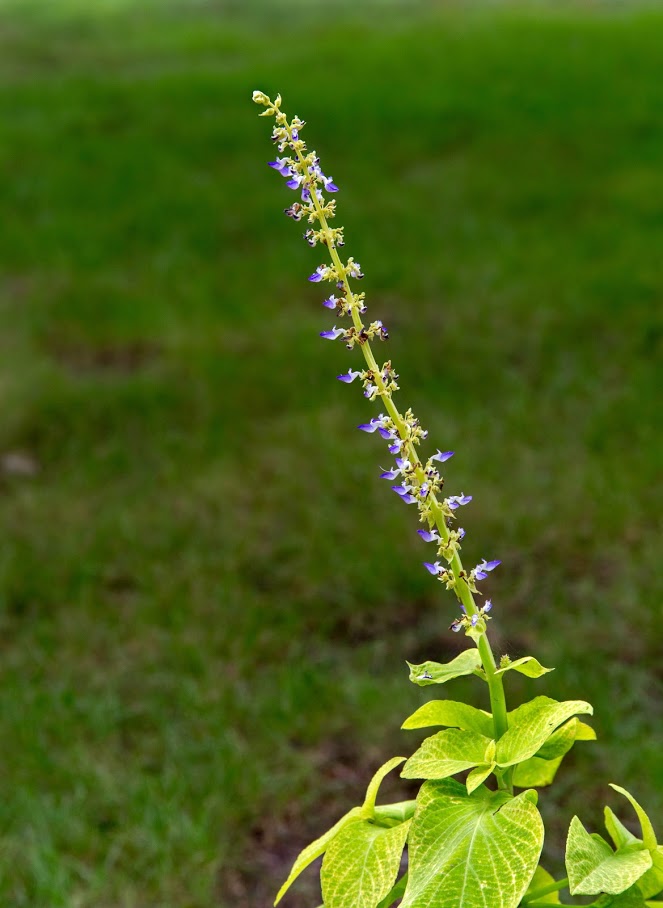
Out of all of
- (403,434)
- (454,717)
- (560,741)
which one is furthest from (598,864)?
(403,434)

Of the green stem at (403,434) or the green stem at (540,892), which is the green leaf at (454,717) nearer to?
the green stem at (403,434)

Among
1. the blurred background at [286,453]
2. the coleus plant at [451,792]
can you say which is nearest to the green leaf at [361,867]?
the coleus plant at [451,792]

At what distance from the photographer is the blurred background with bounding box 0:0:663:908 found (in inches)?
123

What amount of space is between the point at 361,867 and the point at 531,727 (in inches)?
13.1

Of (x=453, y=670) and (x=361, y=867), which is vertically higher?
(x=453, y=670)

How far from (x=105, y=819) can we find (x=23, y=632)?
3.65 feet

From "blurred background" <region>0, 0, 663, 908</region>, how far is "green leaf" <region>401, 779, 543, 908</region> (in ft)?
4.50

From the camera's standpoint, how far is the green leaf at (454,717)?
168cm

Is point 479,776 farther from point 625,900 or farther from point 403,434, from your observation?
point 403,434

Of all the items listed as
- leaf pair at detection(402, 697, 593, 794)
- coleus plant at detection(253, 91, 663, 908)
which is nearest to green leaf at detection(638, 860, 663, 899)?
coleus plant at detection(253, 91, 663, 908)

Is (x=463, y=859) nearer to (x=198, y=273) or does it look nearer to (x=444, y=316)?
(x=444, y=316)

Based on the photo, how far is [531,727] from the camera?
1.58 metres

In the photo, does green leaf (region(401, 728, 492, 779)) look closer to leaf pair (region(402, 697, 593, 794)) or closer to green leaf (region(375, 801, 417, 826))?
leaf pair (region(402, 697, 593, 794))

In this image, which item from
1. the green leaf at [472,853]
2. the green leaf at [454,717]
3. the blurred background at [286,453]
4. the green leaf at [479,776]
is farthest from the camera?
the blurred background at [286,453]
